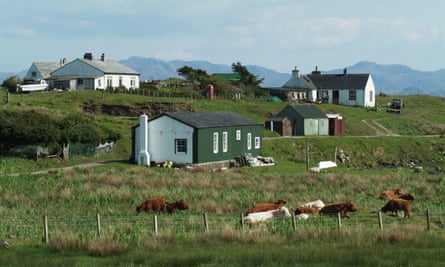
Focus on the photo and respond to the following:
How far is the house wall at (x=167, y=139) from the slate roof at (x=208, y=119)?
1.73 ft

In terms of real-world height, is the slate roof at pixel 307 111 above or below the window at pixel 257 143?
above

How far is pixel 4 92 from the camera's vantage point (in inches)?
2817

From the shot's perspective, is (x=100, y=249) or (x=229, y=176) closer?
(x=100, y=249)

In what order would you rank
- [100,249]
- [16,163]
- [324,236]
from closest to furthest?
[100,249], [324,236], [16,163]

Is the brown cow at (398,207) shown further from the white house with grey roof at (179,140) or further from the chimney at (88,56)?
the chimney at (88,56)

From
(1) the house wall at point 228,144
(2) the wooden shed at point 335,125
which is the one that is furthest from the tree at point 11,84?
(2) the wooden shed at point 335,125

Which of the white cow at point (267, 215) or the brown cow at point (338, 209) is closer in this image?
the white cow at point (267, 215)

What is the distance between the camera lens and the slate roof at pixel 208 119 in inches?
1880

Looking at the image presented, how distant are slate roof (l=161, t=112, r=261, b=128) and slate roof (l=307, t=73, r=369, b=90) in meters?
42.5

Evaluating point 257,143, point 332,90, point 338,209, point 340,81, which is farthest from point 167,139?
point 340,81

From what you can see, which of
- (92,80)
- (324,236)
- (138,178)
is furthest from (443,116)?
(324,236)

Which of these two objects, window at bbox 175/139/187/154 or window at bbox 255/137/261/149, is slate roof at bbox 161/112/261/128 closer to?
window at bbox 175/139/187/154

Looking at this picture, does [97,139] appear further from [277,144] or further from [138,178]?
[277,144]

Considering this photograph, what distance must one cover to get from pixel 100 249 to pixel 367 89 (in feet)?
261
